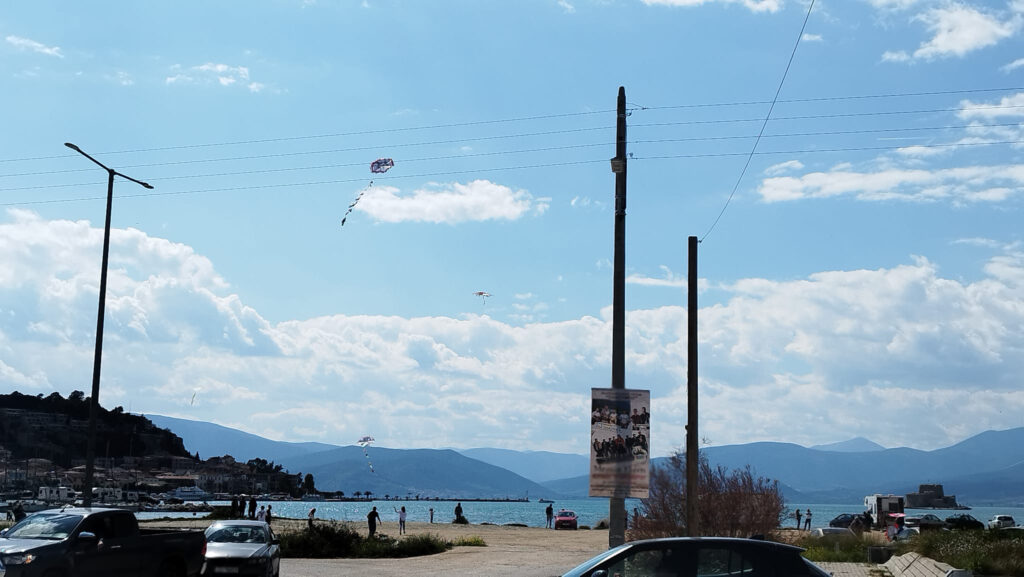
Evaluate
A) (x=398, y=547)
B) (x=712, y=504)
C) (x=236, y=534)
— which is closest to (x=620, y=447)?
(x=236, y=534)

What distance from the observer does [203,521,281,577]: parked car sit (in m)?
20.4

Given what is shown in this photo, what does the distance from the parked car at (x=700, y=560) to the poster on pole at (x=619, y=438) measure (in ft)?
16.8

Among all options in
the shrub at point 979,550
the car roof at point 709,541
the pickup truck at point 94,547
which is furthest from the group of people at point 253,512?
the car roof at point 709,541

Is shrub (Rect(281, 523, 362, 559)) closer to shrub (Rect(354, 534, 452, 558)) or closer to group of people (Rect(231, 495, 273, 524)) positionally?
shrub (Rect(354, 534, 452, 558))

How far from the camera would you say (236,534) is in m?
21.7

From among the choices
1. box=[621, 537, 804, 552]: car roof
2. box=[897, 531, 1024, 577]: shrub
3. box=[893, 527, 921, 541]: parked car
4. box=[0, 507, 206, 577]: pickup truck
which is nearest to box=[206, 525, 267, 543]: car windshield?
box=[0, 507, 206, 577]: pickup truck

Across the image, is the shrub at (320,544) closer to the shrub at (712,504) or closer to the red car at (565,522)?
Result: the shrub at (712,504)

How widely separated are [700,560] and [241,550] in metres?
12.1

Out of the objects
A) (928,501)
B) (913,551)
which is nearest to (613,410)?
(913,551)

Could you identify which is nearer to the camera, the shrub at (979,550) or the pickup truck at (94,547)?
the pickup truck at (94,547)

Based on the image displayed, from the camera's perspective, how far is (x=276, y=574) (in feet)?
70.4

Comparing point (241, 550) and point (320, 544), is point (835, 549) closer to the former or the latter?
point (320, 544)

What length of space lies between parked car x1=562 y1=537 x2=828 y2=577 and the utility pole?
16.4ft

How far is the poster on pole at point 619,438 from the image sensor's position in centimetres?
1691
